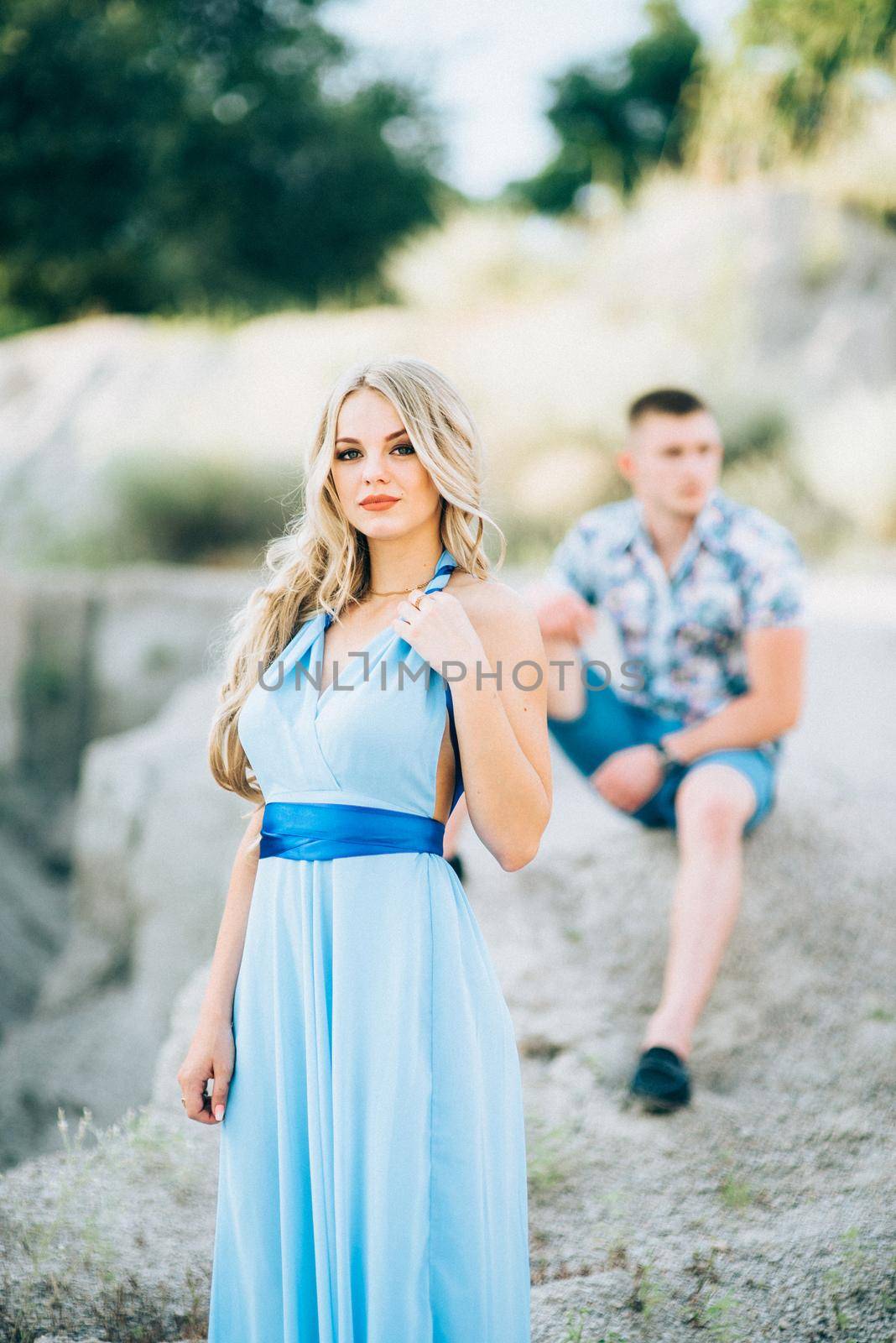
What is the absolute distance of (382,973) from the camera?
157 centimetres

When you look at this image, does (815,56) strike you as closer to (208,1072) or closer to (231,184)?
(231,184)

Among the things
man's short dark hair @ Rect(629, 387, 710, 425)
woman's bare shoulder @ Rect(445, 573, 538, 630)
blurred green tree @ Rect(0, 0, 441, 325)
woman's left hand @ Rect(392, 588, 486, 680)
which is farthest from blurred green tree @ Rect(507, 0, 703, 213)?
woman's left hand @ Rect(392, 588, 486, 680)

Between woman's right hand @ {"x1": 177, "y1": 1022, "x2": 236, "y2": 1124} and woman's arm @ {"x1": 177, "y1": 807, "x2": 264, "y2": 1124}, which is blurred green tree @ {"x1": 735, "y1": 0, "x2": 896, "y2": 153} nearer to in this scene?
woman's arm @ {"x1": 177, "y1": 807, "x2": 264, "y2": 1124}

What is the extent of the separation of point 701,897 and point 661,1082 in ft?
1.46

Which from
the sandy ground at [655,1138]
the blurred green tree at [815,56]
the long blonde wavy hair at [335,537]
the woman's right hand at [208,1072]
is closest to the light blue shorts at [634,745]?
the sandy ground at [655,1138]

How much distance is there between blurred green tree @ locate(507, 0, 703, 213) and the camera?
1532cm

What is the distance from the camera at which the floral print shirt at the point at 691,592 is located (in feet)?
9.89

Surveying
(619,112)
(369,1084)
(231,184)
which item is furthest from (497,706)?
(619,112)

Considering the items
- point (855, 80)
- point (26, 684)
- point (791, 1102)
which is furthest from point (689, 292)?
point (791, 1102)

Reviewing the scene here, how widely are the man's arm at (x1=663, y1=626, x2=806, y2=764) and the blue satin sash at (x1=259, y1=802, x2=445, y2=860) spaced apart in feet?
5.01

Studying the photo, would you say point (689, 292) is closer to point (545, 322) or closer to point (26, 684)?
point (545, 322)

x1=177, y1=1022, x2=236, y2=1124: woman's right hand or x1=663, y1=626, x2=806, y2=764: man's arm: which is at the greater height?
x1=663, y1=626, x2=806, y2=764: man's arm

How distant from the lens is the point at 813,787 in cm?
365

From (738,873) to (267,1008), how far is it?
60.8 inches
